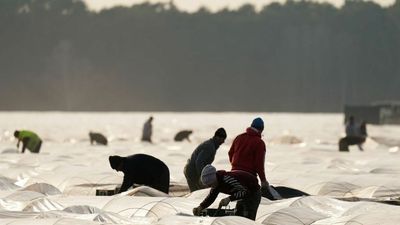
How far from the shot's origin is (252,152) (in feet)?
43.3

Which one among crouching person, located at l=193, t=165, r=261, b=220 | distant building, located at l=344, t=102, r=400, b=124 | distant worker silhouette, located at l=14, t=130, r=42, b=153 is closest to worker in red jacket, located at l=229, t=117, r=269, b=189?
crouching person, located at l=193, t=165, r=261, b=220

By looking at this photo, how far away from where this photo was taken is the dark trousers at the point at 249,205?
1334 cm

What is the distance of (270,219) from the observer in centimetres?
1466

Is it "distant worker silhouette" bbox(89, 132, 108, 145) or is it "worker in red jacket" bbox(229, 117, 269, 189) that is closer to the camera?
"worker in red jacket" bbox(229, 117, 269, 189)

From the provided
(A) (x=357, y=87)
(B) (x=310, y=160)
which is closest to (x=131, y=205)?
(B) (x=310, y=160)

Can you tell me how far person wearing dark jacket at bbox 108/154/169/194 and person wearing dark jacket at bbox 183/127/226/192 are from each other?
1.79 feet

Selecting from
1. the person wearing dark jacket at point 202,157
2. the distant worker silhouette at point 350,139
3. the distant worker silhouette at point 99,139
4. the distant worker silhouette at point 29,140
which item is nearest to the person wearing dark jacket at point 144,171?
the person wearing dark jacket at point 202,157

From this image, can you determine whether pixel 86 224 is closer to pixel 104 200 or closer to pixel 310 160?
pixel 104 200

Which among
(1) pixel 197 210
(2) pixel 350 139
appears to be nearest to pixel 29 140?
(2) pixel 350 139

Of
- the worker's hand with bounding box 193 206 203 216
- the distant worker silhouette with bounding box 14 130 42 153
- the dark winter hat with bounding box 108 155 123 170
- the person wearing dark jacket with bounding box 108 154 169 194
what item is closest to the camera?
the worker's hand with bounding box 193 206 203 216

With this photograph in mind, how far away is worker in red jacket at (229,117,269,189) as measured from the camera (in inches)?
520

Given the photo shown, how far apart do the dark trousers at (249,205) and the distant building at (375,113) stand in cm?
10319

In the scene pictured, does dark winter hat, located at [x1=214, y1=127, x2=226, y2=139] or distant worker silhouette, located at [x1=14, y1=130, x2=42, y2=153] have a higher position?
dark winter hat, located at [x1=214, y1=127, x2=226, y2=139]

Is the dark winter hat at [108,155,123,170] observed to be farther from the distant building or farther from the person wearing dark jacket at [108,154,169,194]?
the distant building
